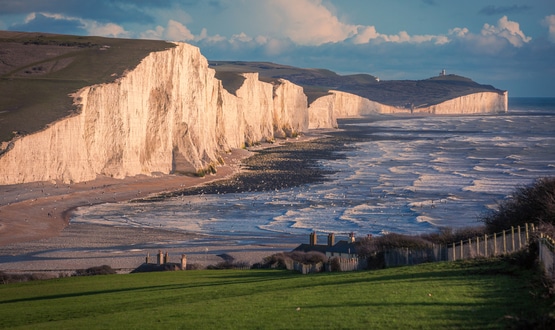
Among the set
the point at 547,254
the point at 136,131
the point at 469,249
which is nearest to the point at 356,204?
the point at 136,131

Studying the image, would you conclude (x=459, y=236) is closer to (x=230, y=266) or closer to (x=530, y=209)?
(x=530, y=209)

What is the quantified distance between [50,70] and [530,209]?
2185 inches

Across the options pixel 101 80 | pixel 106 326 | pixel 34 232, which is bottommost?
pixel 34 232

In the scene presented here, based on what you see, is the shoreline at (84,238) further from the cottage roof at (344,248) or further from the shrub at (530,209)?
the shrub at (530,209)

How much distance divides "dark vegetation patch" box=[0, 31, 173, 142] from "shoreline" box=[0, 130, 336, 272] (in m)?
5.12

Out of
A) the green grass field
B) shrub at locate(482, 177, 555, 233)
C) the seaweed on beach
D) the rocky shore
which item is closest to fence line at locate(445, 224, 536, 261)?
shrub at locate(482, 177, 555, 233)

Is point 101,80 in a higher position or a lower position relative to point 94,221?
higher

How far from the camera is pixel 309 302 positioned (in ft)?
45.5

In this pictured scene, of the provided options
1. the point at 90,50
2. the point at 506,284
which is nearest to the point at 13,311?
the point at 506,284

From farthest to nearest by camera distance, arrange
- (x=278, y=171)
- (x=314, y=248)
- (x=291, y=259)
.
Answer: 1. (x=278, y=171)
2. (x=314, y=248)
3. (x=291, y=259)

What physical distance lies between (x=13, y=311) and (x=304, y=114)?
389 ft

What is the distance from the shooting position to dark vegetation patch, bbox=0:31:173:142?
54.1m

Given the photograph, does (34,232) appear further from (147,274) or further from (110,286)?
(110,286)

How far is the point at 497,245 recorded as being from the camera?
18.5m
